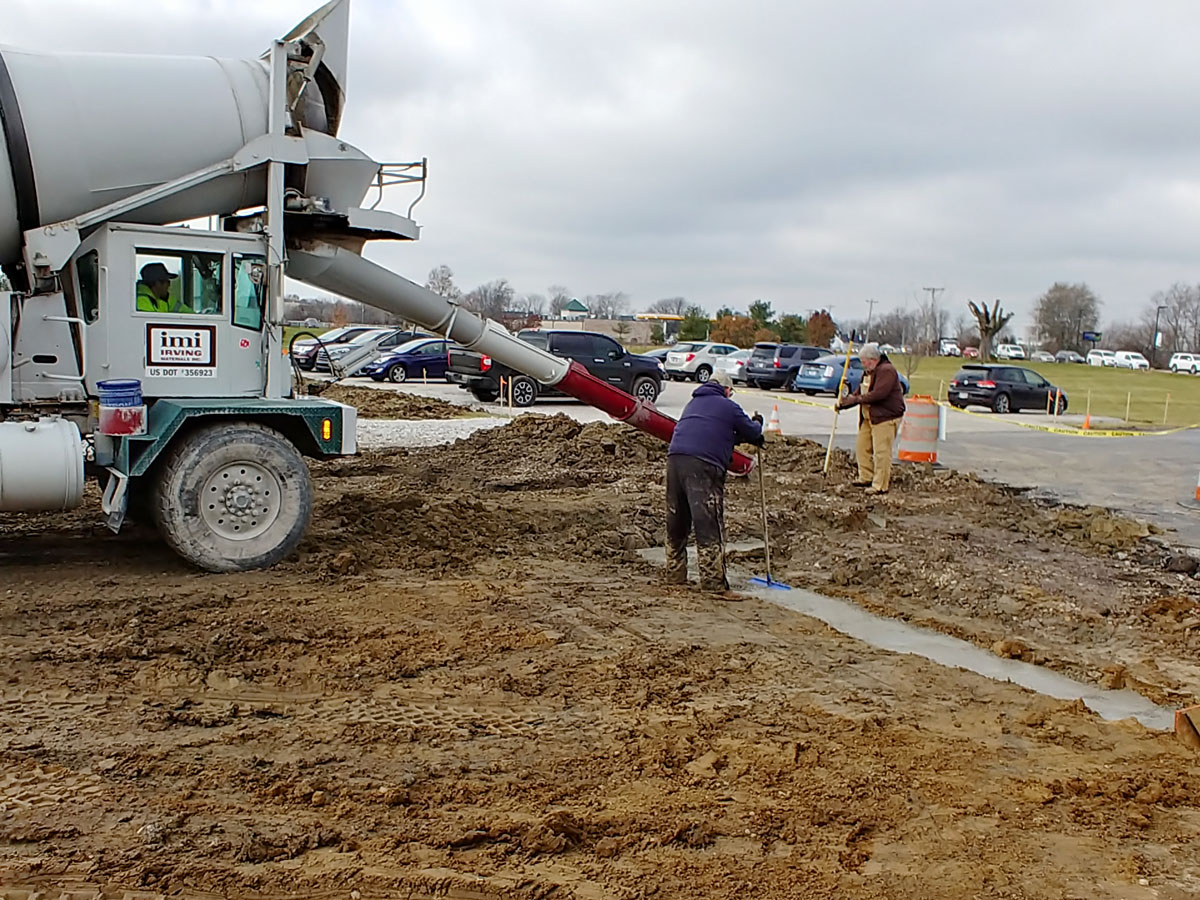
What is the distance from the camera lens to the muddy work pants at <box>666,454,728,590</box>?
8.91 m

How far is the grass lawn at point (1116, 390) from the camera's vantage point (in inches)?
1438

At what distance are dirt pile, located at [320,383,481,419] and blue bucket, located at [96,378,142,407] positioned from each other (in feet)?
42.7

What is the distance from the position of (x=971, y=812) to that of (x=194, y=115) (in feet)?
23.4

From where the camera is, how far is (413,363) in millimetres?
32781

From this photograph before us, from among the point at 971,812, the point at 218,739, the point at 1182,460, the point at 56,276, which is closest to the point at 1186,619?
the point at 971,812

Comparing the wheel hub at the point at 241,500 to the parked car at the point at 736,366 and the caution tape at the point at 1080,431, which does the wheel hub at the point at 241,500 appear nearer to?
the caution tape at the point at 1080,431

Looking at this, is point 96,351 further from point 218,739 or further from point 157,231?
point 218,739

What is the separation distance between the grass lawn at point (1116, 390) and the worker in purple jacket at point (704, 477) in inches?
747

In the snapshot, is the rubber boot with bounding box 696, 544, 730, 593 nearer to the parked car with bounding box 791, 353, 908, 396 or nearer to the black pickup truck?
the black pickup truck

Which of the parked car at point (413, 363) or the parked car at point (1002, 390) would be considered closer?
the parked car at point (413, 363)

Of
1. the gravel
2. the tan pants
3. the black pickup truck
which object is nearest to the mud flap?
the gravel

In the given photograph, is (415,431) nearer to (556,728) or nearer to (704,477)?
(704,477)

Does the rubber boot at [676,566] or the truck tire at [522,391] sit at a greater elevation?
the truck tire at [522,391]

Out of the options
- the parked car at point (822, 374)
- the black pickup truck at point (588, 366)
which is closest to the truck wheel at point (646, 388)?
the black pickup truck at point (588, 366)
